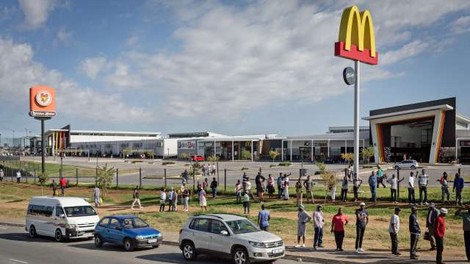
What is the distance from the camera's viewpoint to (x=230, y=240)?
1565 centimetres

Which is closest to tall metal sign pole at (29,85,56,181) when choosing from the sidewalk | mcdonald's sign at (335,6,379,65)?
mcdonald's sign at (335,6,379,65)

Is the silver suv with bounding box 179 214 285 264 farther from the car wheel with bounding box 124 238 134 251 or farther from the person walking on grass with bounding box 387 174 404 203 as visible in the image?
the person walking on grass with bounding box 387 174 404 203

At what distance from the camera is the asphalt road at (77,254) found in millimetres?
16859

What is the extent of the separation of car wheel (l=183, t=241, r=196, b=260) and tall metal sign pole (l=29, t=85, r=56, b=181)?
54.7m

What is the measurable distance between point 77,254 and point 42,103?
53.6 metres

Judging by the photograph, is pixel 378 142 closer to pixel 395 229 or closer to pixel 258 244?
pixel 395 229

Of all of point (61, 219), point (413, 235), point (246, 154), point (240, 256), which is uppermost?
point (246, 154)

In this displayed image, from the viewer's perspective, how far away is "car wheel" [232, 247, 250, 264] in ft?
49.6

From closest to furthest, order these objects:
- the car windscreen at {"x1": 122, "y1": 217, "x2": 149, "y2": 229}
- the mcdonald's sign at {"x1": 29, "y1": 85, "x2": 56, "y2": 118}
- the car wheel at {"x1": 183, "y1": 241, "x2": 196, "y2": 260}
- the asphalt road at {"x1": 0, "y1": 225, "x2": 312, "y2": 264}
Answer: the car wheel at {"x1": 183, "y1": 241, "x2": 196, "y2": 260}, the asphalt road at {"x1": 0, "y1": 225, "x2": 312, "y2": 264}, the car windscreen at {"x1": 122, "y1": 217, "x2": 149, "y2": 229}, the mcdonald's sign at {"x1": 29, "y1": 85, "x2": 56, "y2": 118}

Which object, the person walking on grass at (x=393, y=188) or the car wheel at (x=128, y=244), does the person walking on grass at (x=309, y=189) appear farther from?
the car wheel at (x=128, y=244)

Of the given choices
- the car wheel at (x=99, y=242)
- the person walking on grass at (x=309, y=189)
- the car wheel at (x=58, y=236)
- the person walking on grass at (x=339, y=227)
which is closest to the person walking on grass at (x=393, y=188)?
the person walking on grass at (x=309, y=189)

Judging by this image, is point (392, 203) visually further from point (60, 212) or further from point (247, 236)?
point (60, 212)

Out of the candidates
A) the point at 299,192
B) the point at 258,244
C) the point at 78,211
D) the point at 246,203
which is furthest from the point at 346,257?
the point at 299,192

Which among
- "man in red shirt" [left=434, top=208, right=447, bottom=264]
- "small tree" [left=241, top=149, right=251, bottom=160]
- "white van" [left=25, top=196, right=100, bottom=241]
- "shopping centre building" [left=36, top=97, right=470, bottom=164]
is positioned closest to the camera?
"man in red shirt" [left=434, top=208, right=447, bottom=264]
